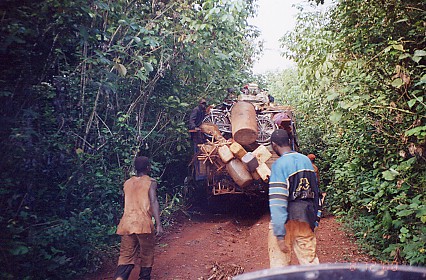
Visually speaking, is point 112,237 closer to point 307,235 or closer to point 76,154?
point 76,154

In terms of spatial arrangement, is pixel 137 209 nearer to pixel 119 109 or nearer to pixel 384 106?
pixel 119 109

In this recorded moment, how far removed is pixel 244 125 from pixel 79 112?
3.43 metres

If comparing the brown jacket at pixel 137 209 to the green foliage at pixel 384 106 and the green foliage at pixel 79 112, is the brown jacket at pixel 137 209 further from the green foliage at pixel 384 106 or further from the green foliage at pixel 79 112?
the green foliage at pixel 384 106

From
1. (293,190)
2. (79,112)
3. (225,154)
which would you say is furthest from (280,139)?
(225,154)

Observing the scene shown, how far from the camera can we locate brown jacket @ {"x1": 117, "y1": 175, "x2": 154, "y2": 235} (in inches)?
184

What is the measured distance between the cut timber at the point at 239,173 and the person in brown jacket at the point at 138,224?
119 inches

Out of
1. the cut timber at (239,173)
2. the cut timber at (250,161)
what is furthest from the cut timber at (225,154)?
the cut timber at (250,161)

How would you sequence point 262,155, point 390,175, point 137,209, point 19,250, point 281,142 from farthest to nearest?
point 262,155, point 137,209, point 390,175, point 281,142, point 19,250

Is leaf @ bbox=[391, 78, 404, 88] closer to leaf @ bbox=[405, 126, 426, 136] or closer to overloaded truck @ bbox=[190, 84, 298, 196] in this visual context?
leaf @ bbox=[405, 126, 426, 136]

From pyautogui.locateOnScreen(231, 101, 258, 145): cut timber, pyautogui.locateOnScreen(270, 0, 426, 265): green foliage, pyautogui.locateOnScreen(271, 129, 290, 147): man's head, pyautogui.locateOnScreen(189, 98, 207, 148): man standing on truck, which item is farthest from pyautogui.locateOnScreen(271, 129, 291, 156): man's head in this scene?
pyautogui.locateOnScreen(189, 98, 207, 148): man standing on truck

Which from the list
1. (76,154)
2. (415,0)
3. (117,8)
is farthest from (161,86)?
(415,0)

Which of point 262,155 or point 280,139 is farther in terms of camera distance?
point 262,155

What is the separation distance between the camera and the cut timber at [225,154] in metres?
7.71

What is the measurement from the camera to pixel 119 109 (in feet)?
23.1
